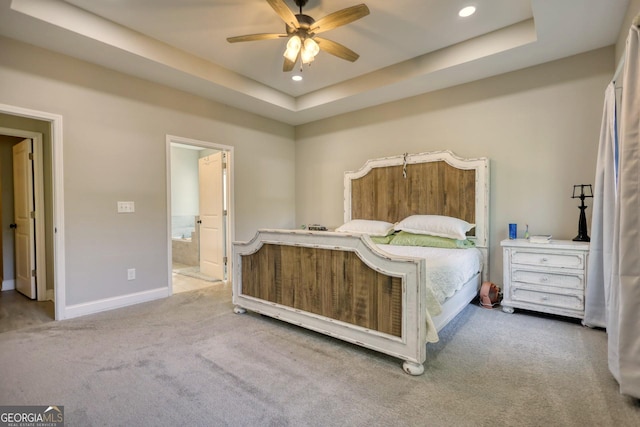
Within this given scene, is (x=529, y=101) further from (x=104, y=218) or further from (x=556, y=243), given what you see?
(x=104, y=218)

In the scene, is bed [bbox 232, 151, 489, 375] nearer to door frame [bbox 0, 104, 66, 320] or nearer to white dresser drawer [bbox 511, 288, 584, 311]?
white dresser drawer [bbox 511, 288, 584, 311]

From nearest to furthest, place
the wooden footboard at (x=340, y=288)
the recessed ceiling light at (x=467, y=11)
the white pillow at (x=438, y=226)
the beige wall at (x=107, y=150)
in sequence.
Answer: the wooden footboard at (x=340, y=288) < the recessed ceiling light at (x=467, y=11) < the beige wall at (x=107, y=150) < the white pillow at (x=438, y=226)

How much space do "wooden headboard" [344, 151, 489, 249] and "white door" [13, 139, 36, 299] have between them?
4.04 meters

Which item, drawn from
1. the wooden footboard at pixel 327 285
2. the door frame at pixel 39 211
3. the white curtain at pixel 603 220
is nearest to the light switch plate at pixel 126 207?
the door frame at pixel 39 211

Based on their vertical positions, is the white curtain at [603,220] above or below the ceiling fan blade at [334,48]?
below

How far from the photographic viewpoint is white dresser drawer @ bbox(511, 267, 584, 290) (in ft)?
8.77

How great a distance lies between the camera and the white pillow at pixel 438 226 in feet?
10.7

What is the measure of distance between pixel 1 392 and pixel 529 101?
4.96 meters

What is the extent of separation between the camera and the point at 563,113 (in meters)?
3.09

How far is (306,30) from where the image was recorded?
2420 millimetres

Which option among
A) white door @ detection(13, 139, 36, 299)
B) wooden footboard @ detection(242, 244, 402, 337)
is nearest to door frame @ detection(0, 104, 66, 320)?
white door @ detection(13, 139, 36, 299)

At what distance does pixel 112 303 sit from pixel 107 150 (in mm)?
1658

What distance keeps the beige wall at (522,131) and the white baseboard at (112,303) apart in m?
3.51

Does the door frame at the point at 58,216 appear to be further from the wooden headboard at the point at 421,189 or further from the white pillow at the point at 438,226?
the white pillow at the point at 438,226
